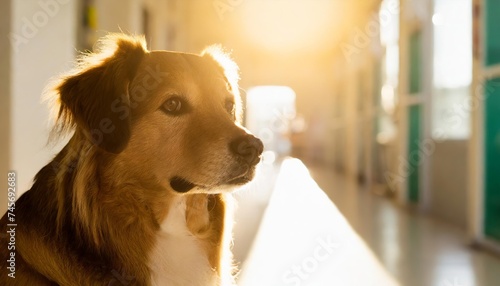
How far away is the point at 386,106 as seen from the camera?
856 centimetres

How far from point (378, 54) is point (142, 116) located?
318 inches

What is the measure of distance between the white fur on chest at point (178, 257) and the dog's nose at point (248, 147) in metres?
0.25

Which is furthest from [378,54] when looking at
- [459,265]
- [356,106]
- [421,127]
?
[459,265]

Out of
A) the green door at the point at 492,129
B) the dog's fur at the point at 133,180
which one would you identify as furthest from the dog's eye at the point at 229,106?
the green door at the point at 492,129

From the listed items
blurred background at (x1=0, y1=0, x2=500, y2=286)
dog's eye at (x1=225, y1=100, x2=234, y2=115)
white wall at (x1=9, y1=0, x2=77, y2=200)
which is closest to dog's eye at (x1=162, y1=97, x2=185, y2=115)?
dog's eye at (x1=225, y1=100, x2=234, y2=115)

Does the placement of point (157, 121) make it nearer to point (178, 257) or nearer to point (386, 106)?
point (178, 257)

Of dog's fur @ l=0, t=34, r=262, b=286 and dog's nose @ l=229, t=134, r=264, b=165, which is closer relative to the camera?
dog's fur @ l=0, t=34, r=262, b=286

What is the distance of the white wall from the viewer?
2.80m

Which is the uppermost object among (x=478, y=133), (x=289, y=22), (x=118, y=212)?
(x=289, y=22)

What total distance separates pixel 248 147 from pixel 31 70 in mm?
1852

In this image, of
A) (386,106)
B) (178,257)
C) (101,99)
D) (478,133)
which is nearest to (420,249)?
(478,133)

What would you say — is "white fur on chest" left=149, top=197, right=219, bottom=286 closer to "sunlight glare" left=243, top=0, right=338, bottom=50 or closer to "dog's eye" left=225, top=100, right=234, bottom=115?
"dog's eye" left=225, top=100, right=234, bottom=115

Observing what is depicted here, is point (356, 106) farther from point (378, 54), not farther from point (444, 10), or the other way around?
point (444, 10)

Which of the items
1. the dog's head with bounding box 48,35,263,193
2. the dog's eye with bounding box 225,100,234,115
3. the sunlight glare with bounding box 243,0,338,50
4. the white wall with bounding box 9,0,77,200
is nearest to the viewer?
the dog's head with bounding box 48,35,263,193
